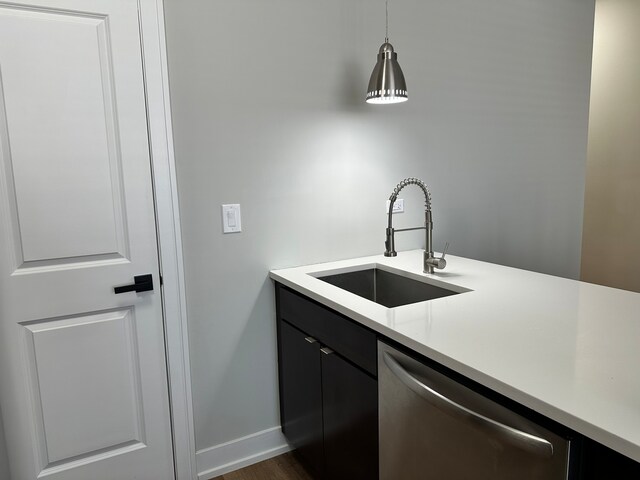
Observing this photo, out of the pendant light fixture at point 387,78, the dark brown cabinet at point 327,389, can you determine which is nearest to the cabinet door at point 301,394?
the dark brown cabinet at point 327,389

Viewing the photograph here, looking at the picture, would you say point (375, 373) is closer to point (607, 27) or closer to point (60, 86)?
point (60, 86)

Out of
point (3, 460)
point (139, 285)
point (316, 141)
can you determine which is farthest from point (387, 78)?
point (3, 460)

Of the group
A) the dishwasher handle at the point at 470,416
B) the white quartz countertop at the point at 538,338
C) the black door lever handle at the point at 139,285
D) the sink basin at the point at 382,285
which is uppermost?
the black door lever handle at the point at 139,285

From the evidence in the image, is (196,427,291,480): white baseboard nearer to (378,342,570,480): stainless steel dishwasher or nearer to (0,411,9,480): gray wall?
(0,411,9,480): gray wall

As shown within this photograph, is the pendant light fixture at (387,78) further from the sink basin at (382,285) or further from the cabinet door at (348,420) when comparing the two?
the cabinet door at (348,420)

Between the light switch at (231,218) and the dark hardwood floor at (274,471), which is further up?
the light switch at (231,218)

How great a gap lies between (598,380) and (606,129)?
3712 millimetres

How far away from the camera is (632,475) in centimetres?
76

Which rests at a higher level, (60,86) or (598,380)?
(60,86)

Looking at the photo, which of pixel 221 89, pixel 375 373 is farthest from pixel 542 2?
pixel 375 373

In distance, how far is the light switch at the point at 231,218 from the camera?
1.92 meters

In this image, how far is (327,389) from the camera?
165 centimetres

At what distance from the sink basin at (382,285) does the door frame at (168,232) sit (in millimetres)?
641

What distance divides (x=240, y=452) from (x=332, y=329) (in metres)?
0.92
